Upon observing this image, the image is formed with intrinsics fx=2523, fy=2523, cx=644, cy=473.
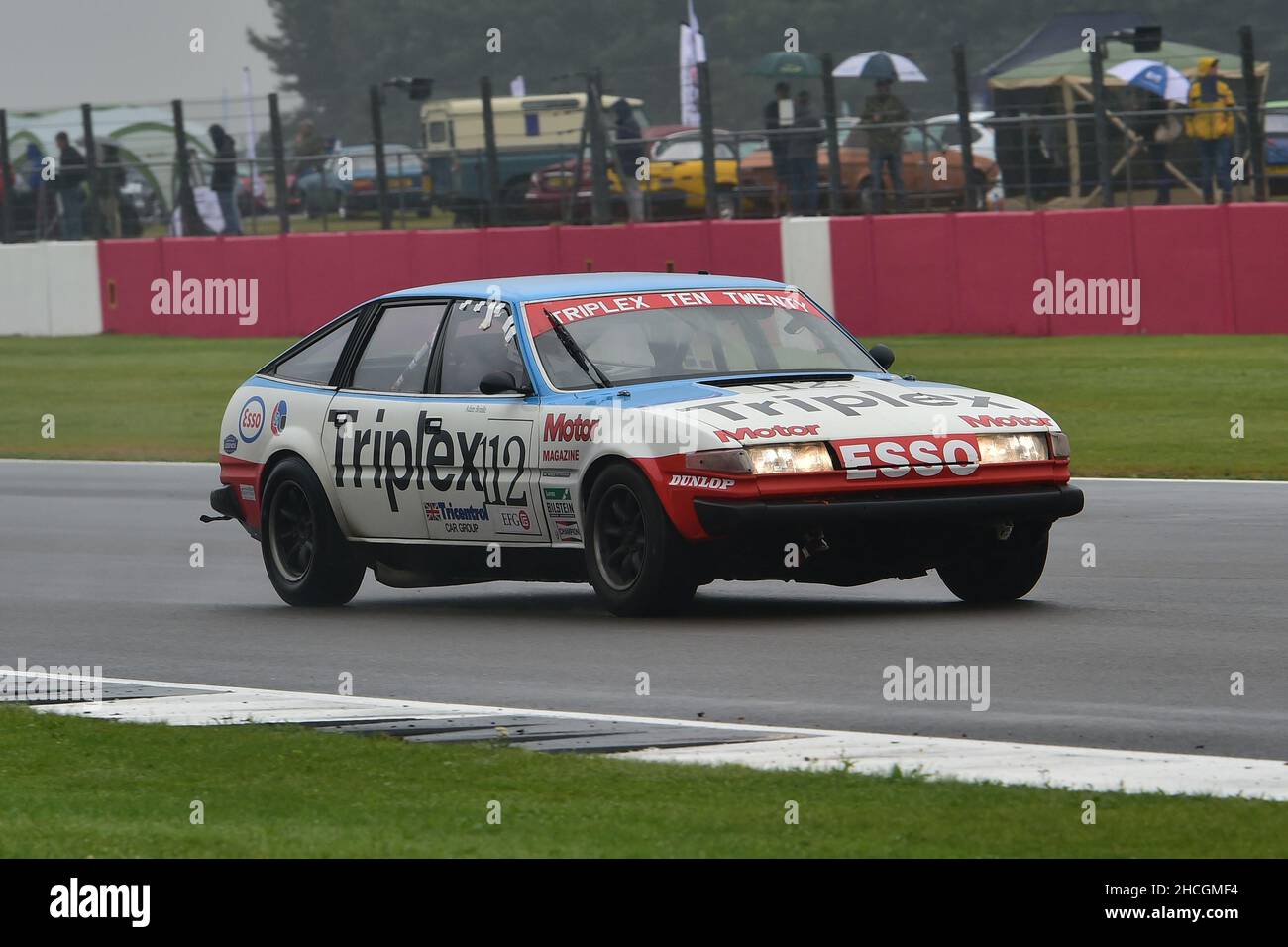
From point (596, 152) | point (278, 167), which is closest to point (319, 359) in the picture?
point (596, 152)

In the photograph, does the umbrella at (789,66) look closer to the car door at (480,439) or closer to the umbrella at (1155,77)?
the umbrella at (1155,77)

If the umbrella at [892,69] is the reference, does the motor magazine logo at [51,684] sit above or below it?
below

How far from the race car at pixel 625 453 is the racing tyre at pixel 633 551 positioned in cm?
1

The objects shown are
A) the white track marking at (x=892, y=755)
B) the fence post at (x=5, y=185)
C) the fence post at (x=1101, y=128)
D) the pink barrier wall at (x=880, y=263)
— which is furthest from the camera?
the fence post at (x=5, y=185)

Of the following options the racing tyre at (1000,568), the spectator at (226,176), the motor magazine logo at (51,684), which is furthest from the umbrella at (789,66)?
the motor magazine logo at (51,684)

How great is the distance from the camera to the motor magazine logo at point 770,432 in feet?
32.4

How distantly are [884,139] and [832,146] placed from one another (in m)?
0.74

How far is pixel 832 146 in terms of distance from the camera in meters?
27.5

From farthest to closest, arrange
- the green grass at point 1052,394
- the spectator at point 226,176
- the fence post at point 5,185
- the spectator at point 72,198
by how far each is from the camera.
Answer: the fence post at point 5,185 < the spectator at point 72,198 < the spectator at point 226,176 < the green grass at point 1052,394

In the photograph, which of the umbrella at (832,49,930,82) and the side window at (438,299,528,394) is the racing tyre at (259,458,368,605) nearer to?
the side window at (438,299,528,394)

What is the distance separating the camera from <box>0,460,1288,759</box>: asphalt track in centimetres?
827

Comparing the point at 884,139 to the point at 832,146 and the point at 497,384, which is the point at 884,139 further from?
the point at 497,384

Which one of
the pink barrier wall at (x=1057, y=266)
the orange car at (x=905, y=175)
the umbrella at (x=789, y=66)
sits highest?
the umbrella at (x=789, y=66)

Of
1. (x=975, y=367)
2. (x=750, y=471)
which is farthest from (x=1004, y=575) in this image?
(x=975, y=367)
